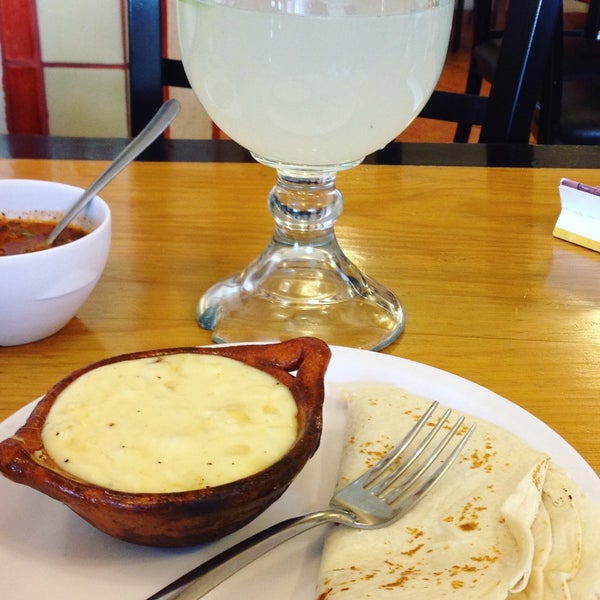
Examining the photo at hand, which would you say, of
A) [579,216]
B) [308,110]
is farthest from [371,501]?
[579,216]

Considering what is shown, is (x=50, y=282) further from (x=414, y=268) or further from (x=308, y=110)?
(x=414, y=268)

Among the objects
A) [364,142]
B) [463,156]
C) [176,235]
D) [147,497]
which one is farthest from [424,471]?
[463,156]

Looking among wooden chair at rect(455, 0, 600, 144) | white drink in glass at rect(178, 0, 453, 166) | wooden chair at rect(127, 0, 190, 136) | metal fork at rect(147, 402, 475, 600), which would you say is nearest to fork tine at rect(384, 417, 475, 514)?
metal fork at rect(147, 402, 475, 600)

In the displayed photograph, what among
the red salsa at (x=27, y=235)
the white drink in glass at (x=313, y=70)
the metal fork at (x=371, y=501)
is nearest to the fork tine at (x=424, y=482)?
the metal fork at (x=371, y=501)

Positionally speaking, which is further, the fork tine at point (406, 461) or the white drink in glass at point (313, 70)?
the white drink in glass at point (313, 70)

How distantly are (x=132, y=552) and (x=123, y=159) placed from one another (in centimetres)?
48

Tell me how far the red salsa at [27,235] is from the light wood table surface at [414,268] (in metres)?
0.07

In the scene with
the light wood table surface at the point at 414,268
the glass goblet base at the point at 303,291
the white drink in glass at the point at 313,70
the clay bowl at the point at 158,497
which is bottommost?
the light wood table surface at the point at 414,268

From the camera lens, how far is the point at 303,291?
33.1 inches

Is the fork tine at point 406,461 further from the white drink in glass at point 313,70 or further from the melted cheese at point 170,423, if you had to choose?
the white drink in glass at point 313,70

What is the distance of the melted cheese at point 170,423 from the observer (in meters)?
0.47

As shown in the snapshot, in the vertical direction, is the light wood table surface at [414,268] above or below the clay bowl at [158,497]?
below

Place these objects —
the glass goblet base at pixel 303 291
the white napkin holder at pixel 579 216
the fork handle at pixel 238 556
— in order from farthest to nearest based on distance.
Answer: the white napkin holder at pixel 579 216 → the glass goblet base at pixel 303 291 → the fork handle at pixel 238 556

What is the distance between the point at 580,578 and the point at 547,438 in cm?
14
